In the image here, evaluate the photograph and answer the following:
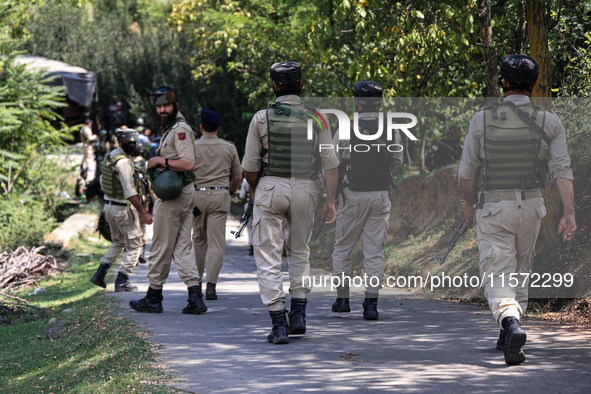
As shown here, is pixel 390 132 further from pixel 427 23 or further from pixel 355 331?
pixel 427 23

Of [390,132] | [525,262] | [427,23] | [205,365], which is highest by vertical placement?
[427,23]

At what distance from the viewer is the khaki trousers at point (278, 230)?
21.4ft

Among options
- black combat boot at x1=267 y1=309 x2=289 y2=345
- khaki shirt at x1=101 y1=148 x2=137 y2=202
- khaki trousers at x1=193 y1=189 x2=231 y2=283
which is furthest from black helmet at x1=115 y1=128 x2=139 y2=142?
black combat boot at x1=267 y1=309 x2=289 y2=345

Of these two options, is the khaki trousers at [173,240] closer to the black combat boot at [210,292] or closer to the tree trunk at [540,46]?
the black combat boot at [210,292]

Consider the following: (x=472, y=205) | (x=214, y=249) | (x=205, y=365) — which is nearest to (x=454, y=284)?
(x=214, y=249)

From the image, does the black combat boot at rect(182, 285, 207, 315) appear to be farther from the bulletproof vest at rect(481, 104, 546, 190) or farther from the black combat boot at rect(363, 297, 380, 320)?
the bulletproof vest at rect(481, 104, 546, 190)

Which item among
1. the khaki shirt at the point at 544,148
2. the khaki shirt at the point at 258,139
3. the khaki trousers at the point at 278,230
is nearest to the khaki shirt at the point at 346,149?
the khaki shirt at the point at 258,139

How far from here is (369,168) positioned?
25.4ft

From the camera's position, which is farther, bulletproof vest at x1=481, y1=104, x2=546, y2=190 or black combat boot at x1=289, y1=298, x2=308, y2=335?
black combat boot at x1=289, y1=298, x2=308, y2=335

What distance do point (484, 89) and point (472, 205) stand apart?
8.00 meters

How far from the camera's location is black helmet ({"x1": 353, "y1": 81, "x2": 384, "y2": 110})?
7.55 meters

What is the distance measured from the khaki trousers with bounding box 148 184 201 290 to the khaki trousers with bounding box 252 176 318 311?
177 centimetres

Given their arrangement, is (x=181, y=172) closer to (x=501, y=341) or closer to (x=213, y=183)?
(x=213, y=183)

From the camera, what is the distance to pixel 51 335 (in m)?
8.35
